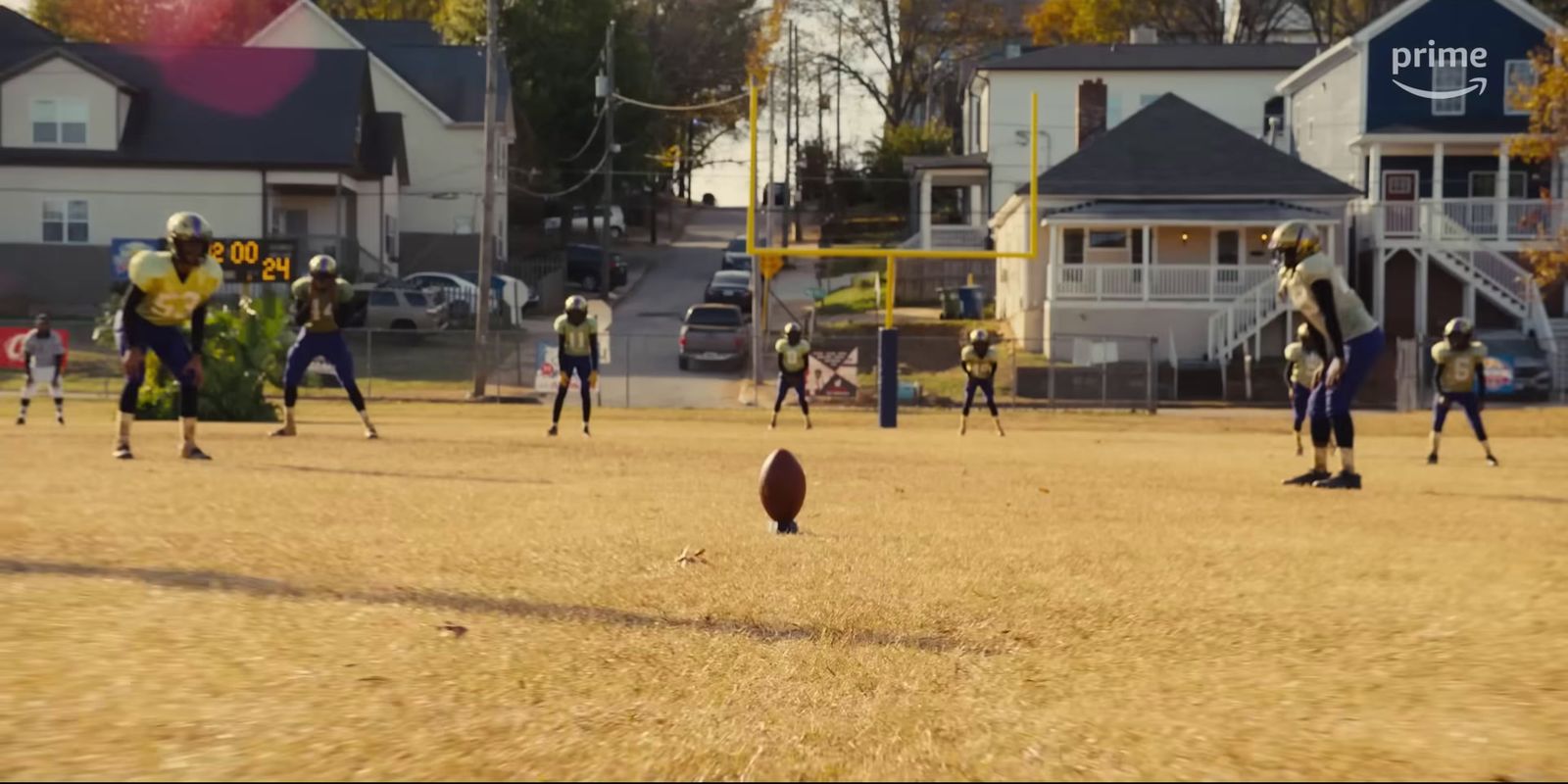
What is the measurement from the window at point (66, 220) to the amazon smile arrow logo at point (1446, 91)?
135 ft

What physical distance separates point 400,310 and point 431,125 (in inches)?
620

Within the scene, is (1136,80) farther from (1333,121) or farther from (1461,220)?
(1461,220)

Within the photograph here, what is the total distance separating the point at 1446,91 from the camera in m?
54.6

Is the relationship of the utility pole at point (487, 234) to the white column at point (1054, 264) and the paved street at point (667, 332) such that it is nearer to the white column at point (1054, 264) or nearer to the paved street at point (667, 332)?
the paved street at point (667, 332)

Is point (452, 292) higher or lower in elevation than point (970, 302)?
higher

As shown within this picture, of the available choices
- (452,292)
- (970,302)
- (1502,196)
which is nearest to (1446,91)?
(1502,196)

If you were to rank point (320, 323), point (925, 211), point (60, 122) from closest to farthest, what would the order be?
1. point (320, 323)
2. point (60, 122)
3. point (925, 211)

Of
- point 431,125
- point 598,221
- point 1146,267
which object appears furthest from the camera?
point 598,221

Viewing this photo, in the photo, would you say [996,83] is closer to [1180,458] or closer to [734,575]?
[1180,458]

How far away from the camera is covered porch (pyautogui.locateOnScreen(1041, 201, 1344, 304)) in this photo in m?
50.9

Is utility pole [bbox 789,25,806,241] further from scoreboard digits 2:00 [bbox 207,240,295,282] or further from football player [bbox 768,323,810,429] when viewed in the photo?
football player [bbox 768,323,810,429]

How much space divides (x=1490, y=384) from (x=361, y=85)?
121 feet

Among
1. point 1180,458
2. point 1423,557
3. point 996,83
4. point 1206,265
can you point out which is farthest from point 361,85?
point 1423,557

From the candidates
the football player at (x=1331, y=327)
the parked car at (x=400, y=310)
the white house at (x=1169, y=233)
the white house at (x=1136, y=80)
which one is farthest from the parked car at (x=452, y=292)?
the football player at (x=1331, y=327)
